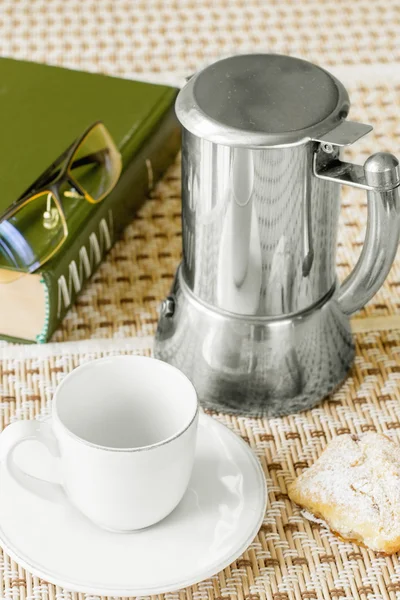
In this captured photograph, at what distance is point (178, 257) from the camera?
746 mm

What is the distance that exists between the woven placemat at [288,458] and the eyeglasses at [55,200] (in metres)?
0.07

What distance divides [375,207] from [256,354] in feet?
0.40

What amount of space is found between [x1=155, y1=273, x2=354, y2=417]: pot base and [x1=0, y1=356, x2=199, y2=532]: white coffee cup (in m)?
0.08

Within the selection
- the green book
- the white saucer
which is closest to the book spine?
the green book

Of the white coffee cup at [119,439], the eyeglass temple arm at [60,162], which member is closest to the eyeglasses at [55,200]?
the eyeglass temple arm at [60,162]

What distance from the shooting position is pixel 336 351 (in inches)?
24.6

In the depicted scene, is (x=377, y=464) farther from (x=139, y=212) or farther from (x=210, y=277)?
(x=139, y=212)

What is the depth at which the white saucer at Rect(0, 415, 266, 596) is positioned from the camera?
476 millimetres

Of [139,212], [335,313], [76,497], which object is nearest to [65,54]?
[139,212]

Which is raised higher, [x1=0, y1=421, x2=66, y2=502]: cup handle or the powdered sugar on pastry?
[x1=0, y1=421, x2=66, y2=502]: cup handle

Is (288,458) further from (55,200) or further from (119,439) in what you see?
(55,200)

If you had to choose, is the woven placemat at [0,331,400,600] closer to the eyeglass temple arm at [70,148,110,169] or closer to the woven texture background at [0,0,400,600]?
the woven texture background at [0,0,400,600]

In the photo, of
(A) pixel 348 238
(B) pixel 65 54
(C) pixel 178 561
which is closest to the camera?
(C) pixel 178 561

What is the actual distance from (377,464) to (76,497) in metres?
0.17
